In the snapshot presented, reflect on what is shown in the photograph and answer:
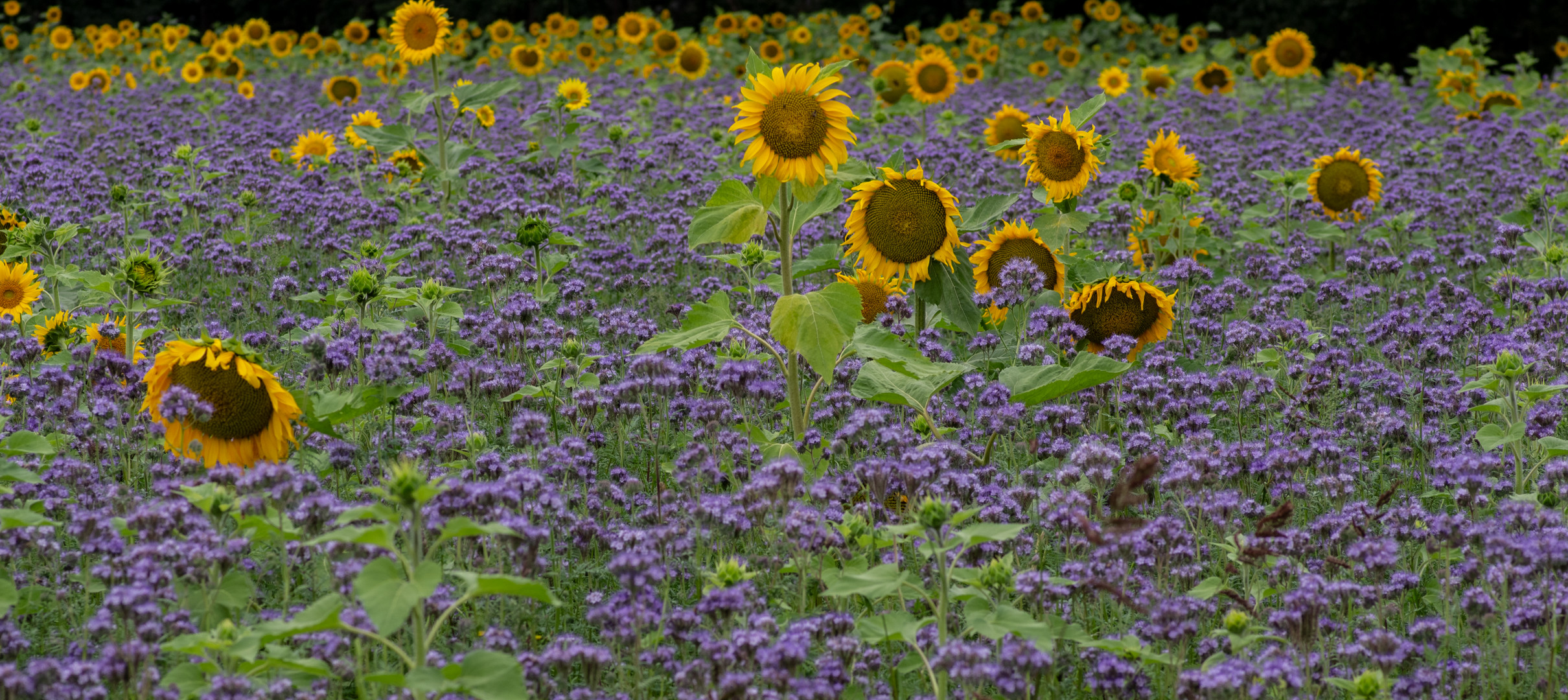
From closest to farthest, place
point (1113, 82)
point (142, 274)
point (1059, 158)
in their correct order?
point (142, 274), point (1059, 158), point (1113, 82)

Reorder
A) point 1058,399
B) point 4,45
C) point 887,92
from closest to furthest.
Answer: point 1058,399 → point 887,92 → point 4,45

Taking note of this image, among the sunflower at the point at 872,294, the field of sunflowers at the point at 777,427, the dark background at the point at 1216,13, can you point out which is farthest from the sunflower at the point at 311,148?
the dark background at the point at 1216,13

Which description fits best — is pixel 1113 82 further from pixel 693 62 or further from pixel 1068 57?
pixel 1068 57

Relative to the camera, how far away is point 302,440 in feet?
15.7

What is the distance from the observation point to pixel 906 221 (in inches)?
218

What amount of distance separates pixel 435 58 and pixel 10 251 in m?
3.65

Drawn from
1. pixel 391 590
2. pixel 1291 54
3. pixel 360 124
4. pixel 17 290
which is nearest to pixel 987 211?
pixel 391 590

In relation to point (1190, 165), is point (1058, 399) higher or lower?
lower

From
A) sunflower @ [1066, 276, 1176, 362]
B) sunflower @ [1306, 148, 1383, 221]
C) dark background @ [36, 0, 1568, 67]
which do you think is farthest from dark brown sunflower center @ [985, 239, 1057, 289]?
dark background @ [36, 0, 1568, 67]

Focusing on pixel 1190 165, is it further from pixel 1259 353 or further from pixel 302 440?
pixel 302 440

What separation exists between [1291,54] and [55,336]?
13340 millimetres

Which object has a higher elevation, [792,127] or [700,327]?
[792,127]

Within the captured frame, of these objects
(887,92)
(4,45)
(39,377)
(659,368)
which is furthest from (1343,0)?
(4,45)

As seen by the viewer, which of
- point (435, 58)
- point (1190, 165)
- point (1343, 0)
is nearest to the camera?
point (1190, 165)
